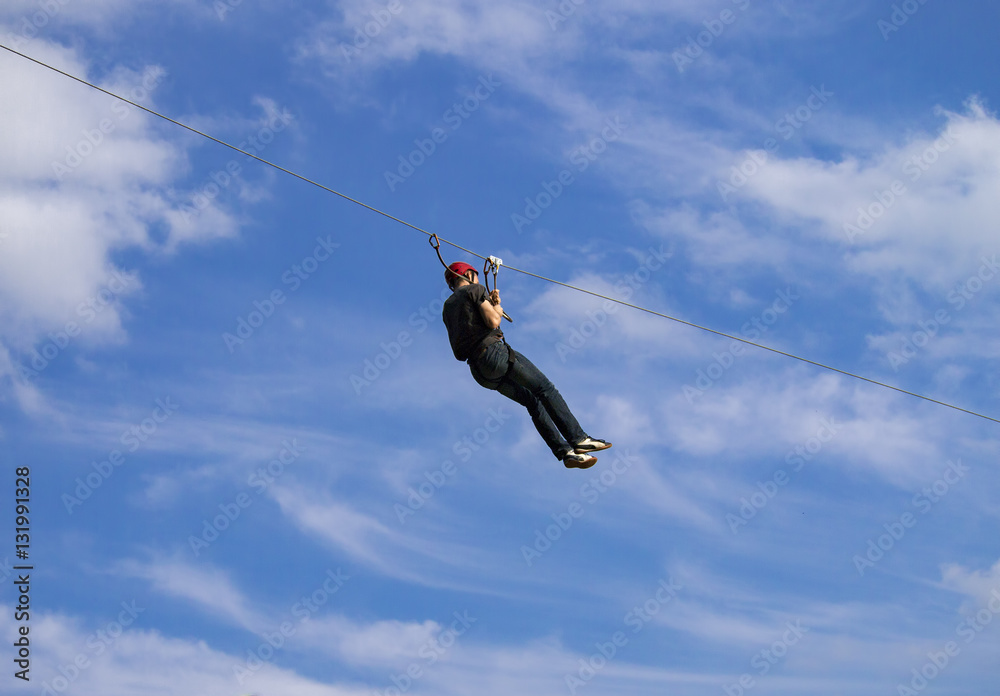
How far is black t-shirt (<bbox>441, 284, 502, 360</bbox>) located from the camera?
385 inches

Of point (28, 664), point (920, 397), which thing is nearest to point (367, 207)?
point (920, 397)

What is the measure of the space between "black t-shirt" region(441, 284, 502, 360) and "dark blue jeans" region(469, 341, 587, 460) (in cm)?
16

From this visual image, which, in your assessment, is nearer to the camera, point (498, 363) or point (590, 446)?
point (590, 446)

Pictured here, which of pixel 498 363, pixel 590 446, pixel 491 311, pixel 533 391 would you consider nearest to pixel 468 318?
pixel 491 311

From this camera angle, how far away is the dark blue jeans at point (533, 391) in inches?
383

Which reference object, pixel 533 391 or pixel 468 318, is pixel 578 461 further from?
pixel 468 318

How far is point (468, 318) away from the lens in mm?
9797

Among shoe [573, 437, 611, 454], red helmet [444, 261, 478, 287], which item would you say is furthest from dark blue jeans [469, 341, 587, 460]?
red helmet [444, 261, 478, 287]

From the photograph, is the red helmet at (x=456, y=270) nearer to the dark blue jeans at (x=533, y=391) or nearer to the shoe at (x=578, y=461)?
the dark blue jeans at (x=533, y=391)

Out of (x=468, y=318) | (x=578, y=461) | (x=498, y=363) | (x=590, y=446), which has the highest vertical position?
(x=468, y=318)

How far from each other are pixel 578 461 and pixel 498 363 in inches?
50.3

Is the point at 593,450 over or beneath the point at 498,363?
beneath

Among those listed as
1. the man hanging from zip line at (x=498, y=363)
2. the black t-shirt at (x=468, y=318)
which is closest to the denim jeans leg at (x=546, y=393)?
the man hanging from zip line at (x=498, y=363)

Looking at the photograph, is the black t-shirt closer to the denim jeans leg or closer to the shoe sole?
the denim jeans leg
